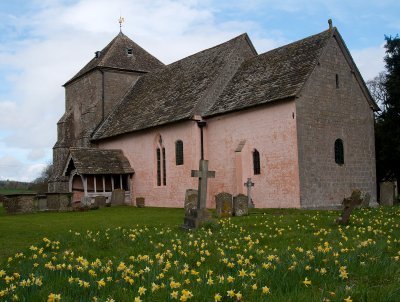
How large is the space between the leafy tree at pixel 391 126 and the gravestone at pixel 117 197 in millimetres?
16283

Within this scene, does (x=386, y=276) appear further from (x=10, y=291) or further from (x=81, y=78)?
(x=81, y=78)

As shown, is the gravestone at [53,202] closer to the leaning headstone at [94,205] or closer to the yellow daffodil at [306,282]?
the leaning headstone at [94,205]

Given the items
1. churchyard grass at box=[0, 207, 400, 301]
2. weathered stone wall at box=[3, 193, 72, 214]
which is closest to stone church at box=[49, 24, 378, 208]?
weathered stone wall at box=[3, 193, 72, 214]

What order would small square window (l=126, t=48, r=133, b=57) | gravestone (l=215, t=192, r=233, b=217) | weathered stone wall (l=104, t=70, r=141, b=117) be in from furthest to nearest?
small square window (l=126, t=48, r=133, b=57), weathered stone wall (l=104, t=70, r=141, b=117), gravestone (l=215, t=192, r=233, b=217)

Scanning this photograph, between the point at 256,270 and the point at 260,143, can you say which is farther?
the point at 260,143

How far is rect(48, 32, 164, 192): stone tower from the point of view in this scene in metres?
35.8

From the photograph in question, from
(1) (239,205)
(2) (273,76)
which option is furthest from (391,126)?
(1) (239,205)

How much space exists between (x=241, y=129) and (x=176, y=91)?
6.96 m

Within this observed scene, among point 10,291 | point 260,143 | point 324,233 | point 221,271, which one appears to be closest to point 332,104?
point 260,143

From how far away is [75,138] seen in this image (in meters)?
38.0

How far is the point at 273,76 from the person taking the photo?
80.3 feet

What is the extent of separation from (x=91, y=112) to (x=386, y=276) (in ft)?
105

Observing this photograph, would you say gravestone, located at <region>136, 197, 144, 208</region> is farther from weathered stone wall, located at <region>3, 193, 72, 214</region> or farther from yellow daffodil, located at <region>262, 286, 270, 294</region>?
yellow daffodil, located at <region>262, 286, 270, 294</region>

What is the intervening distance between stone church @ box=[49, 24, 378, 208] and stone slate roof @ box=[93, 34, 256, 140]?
0.31 ft
